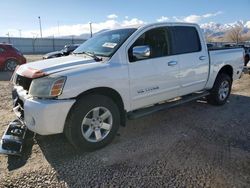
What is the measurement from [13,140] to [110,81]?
168 centimetres

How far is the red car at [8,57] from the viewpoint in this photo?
13.2m

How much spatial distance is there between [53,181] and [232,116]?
4.00 metres

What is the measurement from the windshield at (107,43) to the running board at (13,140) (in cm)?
172

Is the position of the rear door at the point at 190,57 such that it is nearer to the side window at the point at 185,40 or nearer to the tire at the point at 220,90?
the side window at the point at 185,40

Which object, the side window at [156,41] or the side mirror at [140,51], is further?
the side window at [156,41]

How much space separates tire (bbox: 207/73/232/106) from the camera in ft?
19.8

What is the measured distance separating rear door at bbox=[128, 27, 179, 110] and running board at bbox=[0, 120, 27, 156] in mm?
1782

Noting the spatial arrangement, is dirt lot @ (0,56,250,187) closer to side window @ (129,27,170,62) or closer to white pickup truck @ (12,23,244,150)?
white pickup truck @ (12,23,244,150)

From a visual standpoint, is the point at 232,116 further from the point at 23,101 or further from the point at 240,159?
the point at 23,101

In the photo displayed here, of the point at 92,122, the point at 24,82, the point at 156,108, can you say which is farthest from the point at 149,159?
the point at 24,82

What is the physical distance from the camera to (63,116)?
339 centimetres

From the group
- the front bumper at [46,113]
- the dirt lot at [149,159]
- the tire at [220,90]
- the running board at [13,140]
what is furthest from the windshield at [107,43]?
the tire at [220,90]

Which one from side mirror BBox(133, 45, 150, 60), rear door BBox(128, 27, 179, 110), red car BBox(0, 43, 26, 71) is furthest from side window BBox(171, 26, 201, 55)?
red car BBox(0, 43, 26, 71)

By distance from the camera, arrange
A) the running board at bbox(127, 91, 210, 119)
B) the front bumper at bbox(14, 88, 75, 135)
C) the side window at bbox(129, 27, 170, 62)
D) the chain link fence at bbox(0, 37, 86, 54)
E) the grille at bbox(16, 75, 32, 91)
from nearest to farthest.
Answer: the front bumper at bbox(14, 88, 75, 135)
the grille at bbox(16, 75, 32, 91)
the running board at bbox(127, 91, 210, 119)
the side window at bbox(129, 27, 170, 62)
the chain link fence at bbox(0, 37, 86, 54)
